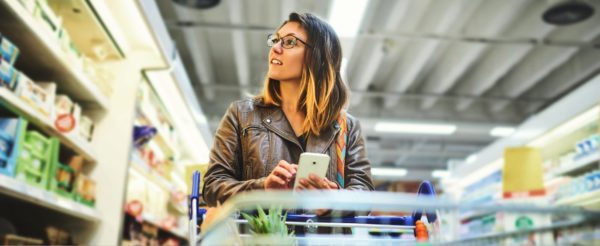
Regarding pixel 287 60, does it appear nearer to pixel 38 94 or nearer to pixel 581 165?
pixel 38 94

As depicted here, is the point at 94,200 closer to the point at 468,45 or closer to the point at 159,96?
the point at 159,96

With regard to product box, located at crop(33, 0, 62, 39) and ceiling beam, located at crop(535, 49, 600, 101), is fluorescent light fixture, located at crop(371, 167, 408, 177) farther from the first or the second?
product box, located at crop(33, 0, 62, 39)

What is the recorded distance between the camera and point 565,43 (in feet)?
27.0

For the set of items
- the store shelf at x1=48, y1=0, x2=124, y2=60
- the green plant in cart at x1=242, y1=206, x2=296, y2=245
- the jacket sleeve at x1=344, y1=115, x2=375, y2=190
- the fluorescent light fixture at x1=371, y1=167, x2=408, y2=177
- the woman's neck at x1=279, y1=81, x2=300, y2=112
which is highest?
the fluorescent light fixture at x1=371, y1=167, x2=408, y2=177

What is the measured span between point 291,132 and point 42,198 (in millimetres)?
1544

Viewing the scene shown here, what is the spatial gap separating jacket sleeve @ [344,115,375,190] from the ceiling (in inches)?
153

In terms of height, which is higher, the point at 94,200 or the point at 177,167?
the point at 177,167

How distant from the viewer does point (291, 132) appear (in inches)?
68.9

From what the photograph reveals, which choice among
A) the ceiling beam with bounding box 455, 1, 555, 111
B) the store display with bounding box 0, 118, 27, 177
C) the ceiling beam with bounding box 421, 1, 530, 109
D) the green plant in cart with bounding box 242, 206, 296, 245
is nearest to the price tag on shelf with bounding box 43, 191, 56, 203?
the store display with bounding box 0, 118, 27, 177

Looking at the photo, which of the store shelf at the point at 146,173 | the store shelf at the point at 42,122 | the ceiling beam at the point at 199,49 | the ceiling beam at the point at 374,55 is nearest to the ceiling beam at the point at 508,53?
the ceiling beam at the point at 374,55

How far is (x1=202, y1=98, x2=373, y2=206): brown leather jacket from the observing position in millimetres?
1680

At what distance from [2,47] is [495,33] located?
6.95 m

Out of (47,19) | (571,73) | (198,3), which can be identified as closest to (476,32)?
(571,73)

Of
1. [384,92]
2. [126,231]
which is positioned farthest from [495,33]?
[126,231]
